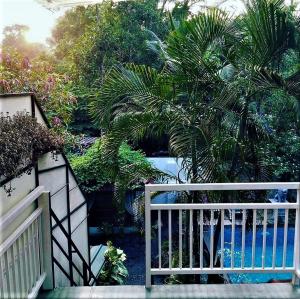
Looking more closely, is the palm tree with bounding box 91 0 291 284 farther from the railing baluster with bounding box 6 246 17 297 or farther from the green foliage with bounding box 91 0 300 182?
the railing baluster with bounding box 6 246 17 297

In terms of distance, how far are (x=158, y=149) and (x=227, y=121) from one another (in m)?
4.58

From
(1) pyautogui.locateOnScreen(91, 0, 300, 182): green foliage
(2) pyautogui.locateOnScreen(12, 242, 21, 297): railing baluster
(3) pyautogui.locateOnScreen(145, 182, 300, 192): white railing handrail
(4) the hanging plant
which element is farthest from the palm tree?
(2) pyautogui.locateOnScreen(12, 242, 21, 297): railing baluster

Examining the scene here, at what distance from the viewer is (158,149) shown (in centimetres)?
813

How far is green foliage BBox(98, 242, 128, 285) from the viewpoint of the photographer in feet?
16.0

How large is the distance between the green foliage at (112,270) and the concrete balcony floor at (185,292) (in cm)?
245

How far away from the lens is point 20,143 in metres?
2.04

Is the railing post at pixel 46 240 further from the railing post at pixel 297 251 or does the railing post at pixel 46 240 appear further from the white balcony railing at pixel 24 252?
the railing post at pixel 297 251

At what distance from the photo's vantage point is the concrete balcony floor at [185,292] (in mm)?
2406

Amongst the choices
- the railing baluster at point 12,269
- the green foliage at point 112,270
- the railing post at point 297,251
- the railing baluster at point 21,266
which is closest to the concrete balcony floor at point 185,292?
the railing post at point 297,251

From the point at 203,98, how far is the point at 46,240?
225 centimetres

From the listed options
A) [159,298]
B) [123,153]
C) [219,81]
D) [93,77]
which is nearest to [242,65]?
[219,81]

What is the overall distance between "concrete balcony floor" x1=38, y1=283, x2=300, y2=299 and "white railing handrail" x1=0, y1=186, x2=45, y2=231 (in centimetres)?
80

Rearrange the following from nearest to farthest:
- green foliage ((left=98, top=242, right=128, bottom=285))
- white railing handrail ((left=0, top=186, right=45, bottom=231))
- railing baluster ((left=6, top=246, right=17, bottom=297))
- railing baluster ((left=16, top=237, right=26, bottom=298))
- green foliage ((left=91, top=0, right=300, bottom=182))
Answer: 1. white railing handrail ((left=0, top=186, right=45, bottom=231))
2. railing baluster ((left=6, top=246, right=17, bottom=297))
3. railing baluster ((left=16, top=237, right=26, bottom=298))
4. green foliage ((left=91, top=0, right=300, bottom=182))
5. green foliage ((left=98, top=242, right=128, bottom=285))

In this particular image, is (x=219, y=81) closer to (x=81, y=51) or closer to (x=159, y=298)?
(x=159, y=298)
